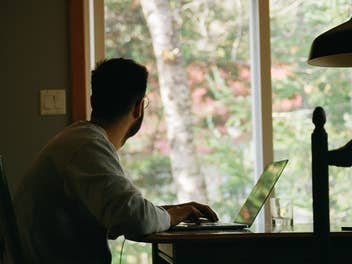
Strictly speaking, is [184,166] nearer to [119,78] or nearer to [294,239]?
[119,78]

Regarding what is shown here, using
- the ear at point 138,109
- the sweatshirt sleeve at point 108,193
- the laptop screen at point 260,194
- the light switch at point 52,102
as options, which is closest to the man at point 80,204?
the sweatshirt sleeve at point 108,193

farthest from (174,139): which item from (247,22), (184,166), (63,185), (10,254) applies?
(10,254)

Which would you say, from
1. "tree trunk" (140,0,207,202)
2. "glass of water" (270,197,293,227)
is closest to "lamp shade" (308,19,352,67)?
"glass of water" (270,197,293,227)

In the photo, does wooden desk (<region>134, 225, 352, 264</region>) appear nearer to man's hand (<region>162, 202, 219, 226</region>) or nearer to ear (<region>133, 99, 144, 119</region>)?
man's hand (<region>162, 202, 219, 226</region>)

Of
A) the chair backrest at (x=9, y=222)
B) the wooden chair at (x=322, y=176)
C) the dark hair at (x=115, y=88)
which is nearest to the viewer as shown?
the wooden chair at (x=322, y=176)

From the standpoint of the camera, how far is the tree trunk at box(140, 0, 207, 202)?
3426mm

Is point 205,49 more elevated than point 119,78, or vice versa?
point 205,49

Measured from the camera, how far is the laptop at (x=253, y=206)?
7.01 feet

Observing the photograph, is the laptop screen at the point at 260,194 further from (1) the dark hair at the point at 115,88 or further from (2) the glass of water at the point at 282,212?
(1) the dark hair at the point at 115,88

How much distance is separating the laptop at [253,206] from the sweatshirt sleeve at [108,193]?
0.19m

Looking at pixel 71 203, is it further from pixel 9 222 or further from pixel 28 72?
pixel 28 72

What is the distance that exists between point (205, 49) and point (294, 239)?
1.67m

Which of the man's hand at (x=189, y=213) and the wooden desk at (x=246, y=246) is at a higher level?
the man's hand at (x=189, y=213)

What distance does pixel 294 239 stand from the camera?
6.45ft
